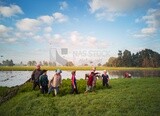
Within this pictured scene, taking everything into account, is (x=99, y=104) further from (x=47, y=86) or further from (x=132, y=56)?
(x=132, y=56)

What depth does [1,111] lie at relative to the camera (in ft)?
62.3

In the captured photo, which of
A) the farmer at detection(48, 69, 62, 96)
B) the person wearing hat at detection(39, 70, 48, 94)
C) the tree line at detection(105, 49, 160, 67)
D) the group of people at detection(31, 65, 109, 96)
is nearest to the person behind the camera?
the farmer at detection(48, 69, 62, 96)

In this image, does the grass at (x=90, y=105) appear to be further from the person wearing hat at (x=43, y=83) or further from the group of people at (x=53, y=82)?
the group of people at (x=53, y=82)

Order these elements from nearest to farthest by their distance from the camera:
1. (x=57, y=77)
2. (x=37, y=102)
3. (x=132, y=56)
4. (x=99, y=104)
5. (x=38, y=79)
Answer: (x=99, y=104)
(x=37, y=102)
(x=57, y=77)
(x=38, y=79)
(x=132, y=56)

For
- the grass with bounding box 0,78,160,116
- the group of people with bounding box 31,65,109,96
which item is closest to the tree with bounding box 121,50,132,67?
the group of people with bounding box 31,65,109,96

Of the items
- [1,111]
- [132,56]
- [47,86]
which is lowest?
[1,111]

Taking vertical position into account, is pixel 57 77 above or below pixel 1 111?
above

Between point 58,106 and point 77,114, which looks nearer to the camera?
point 77,114

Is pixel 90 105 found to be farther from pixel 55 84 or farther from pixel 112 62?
pixel 112 62

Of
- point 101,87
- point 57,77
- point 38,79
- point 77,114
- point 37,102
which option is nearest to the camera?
point 77,114

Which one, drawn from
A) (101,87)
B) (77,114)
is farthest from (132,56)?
(77,114)

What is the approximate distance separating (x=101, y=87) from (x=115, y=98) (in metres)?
6.68

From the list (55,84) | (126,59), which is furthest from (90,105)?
(126,59)

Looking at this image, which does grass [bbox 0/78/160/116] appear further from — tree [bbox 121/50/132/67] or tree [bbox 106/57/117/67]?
tree [bbox 106/57/117/67]
